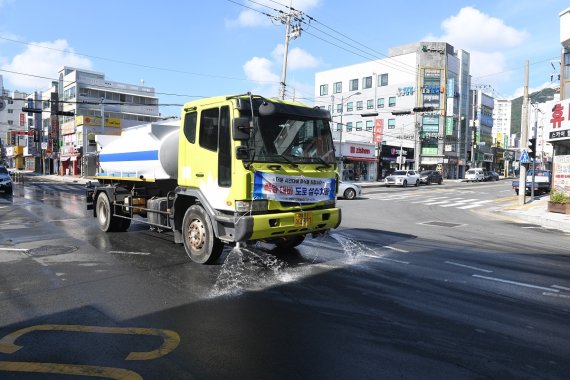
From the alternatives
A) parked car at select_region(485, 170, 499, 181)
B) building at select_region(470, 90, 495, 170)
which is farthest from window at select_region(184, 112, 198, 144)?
building at select_region(470, 90, 495, 170)

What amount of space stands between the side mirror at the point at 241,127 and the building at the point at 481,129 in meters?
78.7

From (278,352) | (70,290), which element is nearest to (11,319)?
(70,290)

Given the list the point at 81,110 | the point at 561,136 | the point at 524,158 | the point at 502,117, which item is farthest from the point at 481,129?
the point at 81,110

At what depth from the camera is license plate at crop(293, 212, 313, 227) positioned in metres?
7.03

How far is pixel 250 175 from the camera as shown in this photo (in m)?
6.54

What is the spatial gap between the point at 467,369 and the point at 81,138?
62.8m

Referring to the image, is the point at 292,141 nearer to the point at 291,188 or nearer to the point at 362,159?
the point at 291,188

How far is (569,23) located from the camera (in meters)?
26.5

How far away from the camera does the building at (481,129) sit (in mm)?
78188

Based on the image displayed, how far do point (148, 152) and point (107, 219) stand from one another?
8.99ft

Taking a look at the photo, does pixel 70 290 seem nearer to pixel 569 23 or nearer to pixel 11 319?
pixel 11 319

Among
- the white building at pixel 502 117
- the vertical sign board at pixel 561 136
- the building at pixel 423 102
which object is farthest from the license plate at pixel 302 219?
the white building at pixel 502 117

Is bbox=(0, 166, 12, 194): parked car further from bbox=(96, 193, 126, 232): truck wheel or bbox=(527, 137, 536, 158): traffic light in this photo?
bbox=(527, 137, 536, 158): traffic light

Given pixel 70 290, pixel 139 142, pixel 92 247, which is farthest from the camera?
pixel 139 142
